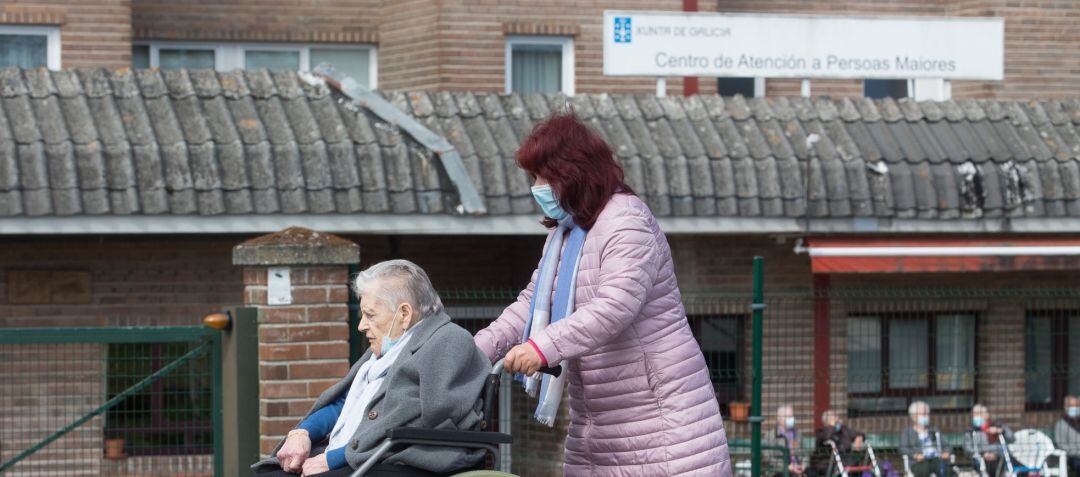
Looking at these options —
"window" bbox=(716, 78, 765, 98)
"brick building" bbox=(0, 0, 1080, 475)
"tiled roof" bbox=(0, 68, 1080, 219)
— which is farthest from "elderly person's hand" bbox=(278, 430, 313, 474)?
"window" bbox=(716, 78, 765, 98)

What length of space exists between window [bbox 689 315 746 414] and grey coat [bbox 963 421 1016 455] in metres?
1.76

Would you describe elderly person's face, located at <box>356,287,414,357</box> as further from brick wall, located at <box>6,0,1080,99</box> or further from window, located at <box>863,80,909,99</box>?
window, located at <box>863,80,909,99</box>

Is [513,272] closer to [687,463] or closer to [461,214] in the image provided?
[461,214]

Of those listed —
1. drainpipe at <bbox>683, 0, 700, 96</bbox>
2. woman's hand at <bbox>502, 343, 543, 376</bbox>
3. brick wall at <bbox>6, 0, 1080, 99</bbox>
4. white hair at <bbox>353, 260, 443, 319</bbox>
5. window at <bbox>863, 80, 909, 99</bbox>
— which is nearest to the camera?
woman's hand at <bbox>502, 343, 543, 376</bbox>

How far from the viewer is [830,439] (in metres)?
11.1

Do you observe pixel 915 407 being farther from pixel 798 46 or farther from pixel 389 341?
pixel 389 341

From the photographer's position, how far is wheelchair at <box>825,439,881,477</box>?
35.9ft

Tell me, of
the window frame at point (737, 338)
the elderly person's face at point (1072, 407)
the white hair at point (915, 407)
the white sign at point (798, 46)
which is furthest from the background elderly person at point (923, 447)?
the white sign at point (798, 46)

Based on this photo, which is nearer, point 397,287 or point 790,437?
point 397,287

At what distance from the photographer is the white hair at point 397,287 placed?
5.30 metres

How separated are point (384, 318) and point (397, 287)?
4.1 inches

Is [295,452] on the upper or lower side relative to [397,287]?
lower

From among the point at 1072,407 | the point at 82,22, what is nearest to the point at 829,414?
the point at 1072,407

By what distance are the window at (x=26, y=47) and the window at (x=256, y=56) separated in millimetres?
1257
